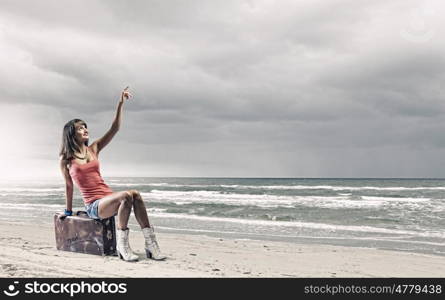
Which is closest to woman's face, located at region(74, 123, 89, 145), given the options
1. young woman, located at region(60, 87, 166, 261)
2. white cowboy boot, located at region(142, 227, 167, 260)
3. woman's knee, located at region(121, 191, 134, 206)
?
young woman, located at region(60, 87, 166, 261)

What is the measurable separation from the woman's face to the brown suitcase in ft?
3.38

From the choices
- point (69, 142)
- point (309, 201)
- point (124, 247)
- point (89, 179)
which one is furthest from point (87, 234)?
point (309, 201)

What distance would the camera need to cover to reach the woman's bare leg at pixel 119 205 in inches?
192

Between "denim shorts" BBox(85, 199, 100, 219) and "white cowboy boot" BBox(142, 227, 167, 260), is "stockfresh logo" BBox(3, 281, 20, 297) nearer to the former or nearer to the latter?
"denim shorts" BBox(85, 199, 100, 219)

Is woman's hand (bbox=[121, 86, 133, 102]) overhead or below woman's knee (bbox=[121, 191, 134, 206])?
overhead

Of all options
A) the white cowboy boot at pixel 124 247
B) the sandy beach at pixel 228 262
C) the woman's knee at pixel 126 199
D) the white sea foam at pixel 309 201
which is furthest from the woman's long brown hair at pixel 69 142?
the white sea foam at pixel 309 201

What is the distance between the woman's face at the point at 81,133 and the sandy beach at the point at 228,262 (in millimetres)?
1482

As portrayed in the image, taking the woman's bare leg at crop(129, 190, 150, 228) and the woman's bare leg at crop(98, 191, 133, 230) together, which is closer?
the woman's bare leg at crop(98, 191, 133, 230)

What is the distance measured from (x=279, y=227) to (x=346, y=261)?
5.68 meters

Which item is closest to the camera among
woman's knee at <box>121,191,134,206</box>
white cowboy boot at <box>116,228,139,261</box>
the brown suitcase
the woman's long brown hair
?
woman's knee at <box>121,191,134,206</box>

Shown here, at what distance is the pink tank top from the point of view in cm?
504

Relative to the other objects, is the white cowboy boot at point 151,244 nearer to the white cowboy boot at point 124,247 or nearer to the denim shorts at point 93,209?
the white cowboy boot at point 124,247

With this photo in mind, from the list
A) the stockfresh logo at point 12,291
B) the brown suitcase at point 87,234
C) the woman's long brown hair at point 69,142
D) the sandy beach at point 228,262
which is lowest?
the sandy beach at point 228,262

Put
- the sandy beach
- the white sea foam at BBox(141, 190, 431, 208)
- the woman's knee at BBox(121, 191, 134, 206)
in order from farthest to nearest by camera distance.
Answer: the white sea foam at BBox(141, 190, 431, 208)
the woman's knee at BBox(121, 191, 134, 206)
the sandy beach
